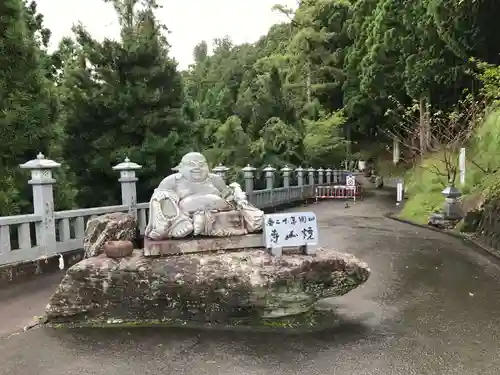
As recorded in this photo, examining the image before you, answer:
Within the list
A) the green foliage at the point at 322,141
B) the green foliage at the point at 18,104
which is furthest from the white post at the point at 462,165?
the green foliage at the point at 322,141

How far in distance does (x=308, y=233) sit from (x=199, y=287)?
3.98ft

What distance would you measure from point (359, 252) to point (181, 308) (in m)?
5.08

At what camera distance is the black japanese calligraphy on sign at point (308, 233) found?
477cm

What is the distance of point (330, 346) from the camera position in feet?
13.6

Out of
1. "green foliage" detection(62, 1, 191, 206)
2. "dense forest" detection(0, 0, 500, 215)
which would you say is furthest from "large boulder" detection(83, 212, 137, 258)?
"green foliage" detection(62, 1, 191, 206)

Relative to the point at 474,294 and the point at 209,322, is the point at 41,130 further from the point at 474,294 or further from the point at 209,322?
the point at 474,294

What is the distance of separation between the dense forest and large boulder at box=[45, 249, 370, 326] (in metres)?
3.46

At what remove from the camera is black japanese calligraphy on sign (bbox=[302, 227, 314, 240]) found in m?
4.77

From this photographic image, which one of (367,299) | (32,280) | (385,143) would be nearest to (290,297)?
(367,299)

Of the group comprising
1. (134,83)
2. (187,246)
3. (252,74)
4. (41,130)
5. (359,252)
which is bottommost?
(359,252)

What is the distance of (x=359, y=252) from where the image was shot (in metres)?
8.94

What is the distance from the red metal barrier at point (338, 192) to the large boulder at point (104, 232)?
18.6m

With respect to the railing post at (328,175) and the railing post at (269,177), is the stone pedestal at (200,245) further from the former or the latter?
the railing post at (328,175)

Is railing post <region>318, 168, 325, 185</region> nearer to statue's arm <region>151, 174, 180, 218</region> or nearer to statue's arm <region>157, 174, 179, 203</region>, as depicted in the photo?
statue's arm <region>157, 174, 179, 203</region>
